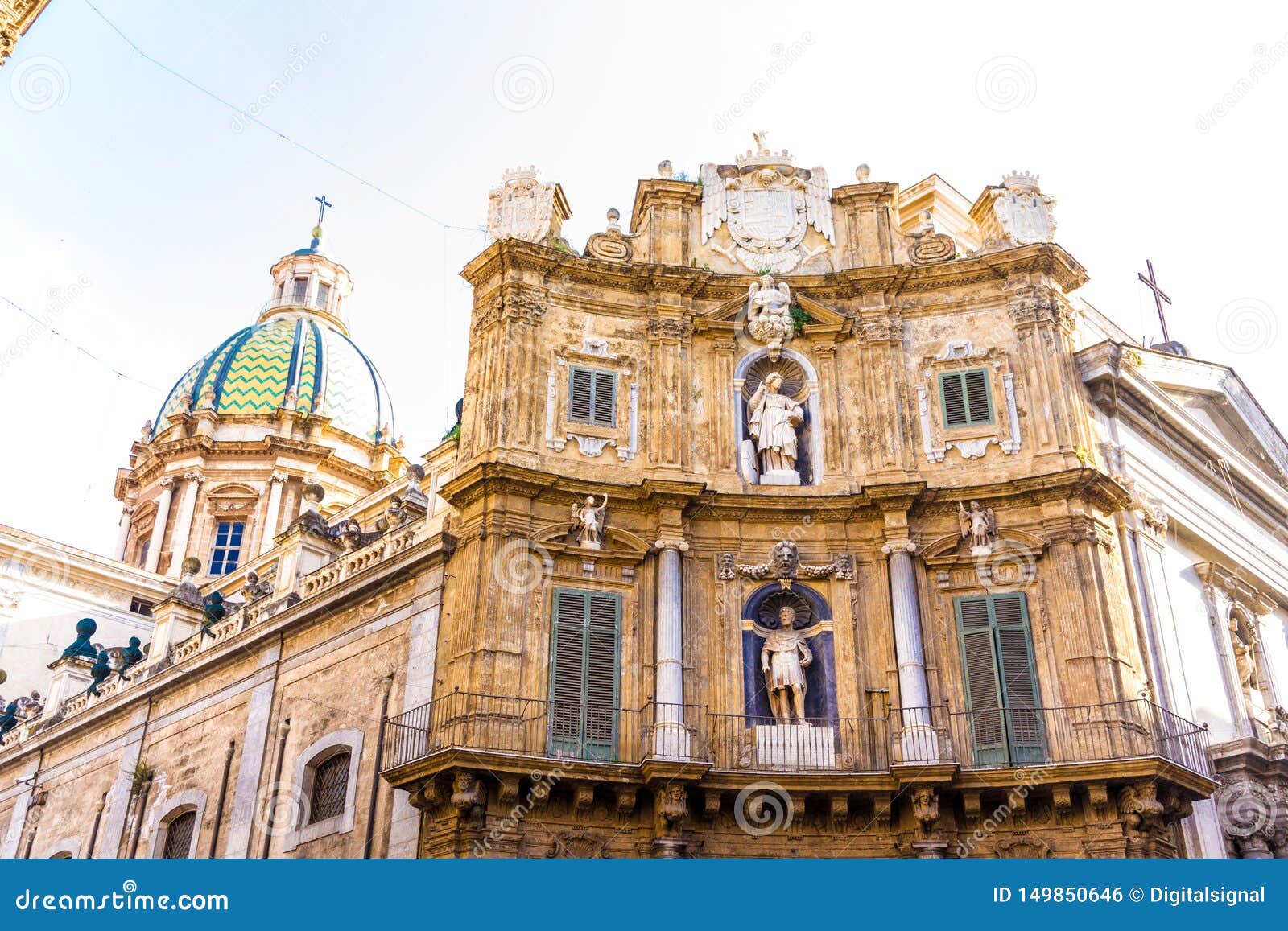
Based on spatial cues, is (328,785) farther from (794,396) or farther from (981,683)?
(981,683)

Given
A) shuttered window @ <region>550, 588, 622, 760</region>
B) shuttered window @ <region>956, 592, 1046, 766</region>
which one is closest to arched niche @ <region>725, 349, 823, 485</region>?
shuttered window @ <region>956, 592, 1046, 766</region>

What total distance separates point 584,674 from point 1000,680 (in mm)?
6126

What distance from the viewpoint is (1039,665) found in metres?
19.5

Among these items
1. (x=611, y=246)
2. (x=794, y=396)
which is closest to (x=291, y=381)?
(x=611, y=246)

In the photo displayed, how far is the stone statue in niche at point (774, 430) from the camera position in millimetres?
21516

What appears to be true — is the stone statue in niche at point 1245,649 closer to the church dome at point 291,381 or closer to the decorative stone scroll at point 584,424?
the decorative stone scroll at point 584,424

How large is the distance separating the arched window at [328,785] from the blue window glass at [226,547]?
2389cm

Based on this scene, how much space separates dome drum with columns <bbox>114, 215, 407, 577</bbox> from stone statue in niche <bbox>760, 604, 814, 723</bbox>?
2628 centimetres

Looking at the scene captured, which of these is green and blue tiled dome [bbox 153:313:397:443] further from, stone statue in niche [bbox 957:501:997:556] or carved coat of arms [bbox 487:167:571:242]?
stone statue in niche [bbox 957:501:997:556]

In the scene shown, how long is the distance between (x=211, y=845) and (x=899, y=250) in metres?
16.0

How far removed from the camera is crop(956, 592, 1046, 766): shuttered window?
19.0 meters

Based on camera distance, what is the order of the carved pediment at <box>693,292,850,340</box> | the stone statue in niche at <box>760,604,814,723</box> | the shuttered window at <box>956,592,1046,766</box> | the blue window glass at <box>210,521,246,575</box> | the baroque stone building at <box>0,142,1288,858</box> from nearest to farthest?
1. the baroque stone building at <box>0,142,1288,858</box>
2. the shuttered window at <box>956,592,1046,766</box>
3. the stone statue in niche at <box>760,604,814,723</box>
4. the carved pediment at <box>693,292,850,340</box>
5. the blue window glass at <box>210,521,246,575</box>

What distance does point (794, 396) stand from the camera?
22.5 meters

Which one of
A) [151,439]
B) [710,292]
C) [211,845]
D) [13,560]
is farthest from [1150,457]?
[151,439]
